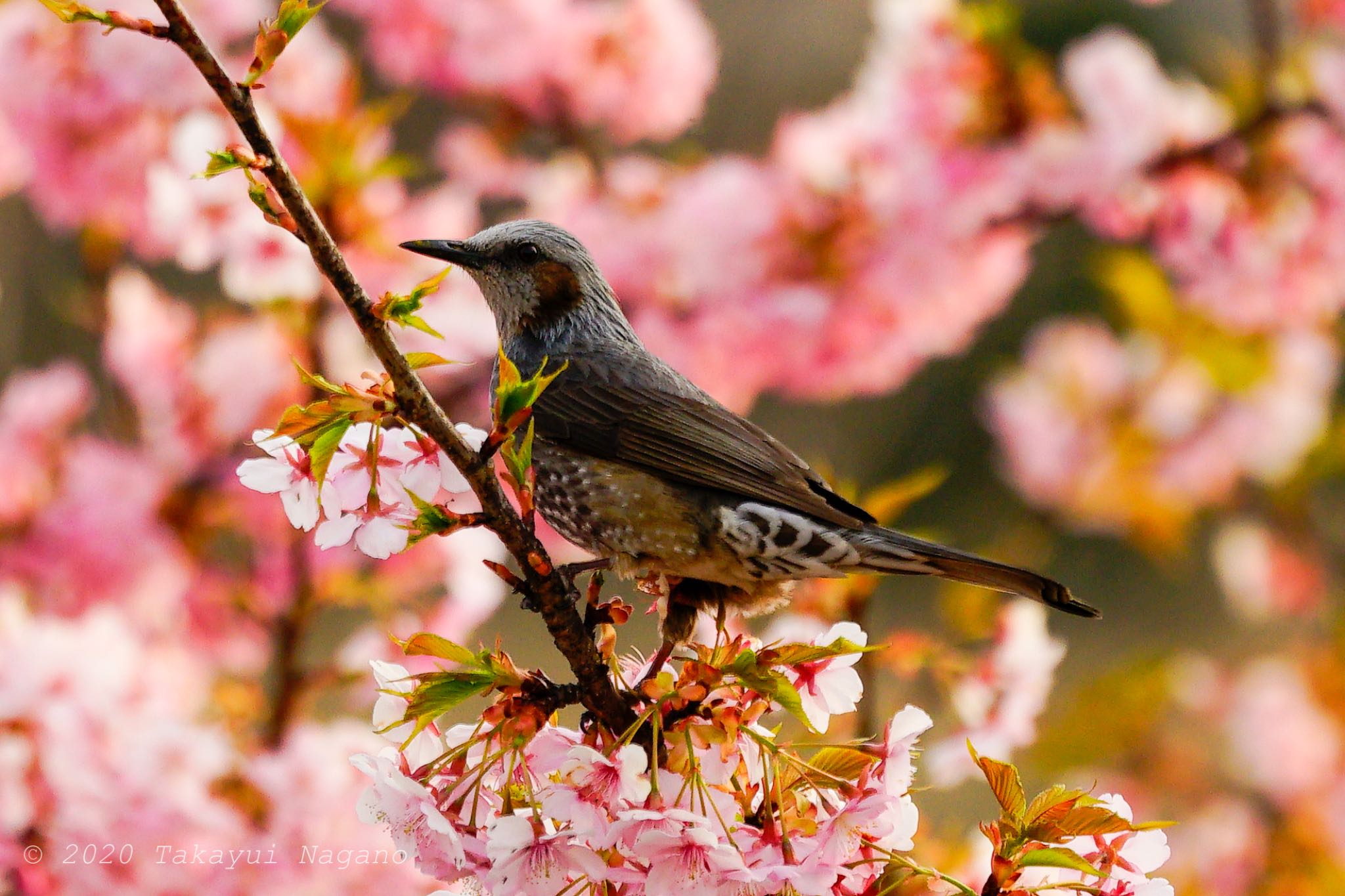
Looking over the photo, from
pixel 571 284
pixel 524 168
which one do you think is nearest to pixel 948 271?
pixel 524 168

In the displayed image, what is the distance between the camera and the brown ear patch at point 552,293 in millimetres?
1992

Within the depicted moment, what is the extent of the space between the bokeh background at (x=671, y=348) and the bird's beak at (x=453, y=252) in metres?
0.64

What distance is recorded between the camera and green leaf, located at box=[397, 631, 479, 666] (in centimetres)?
118

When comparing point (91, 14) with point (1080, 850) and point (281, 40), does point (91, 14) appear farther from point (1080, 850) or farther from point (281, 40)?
point (1080, 850)

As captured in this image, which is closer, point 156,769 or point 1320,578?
point 156,769

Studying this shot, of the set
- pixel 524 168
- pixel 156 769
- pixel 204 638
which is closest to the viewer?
pixel 156 769

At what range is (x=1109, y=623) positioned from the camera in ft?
23.4

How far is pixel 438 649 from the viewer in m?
1.19

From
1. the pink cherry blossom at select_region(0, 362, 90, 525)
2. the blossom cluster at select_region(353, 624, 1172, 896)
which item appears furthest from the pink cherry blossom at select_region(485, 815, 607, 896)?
the pink cherry blossom at select_region(0, 362, 90, 525)

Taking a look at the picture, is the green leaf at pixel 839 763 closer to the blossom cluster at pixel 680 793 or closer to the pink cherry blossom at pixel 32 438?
the blossom cluster at pixel 680 793

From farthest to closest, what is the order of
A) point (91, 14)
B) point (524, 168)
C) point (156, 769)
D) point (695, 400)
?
point (524, 168) < point (156, 769) < point (695, 400) < point (91, 14)

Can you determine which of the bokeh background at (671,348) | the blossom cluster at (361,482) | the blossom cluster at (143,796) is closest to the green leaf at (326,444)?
the blossom cluster at (361,482)

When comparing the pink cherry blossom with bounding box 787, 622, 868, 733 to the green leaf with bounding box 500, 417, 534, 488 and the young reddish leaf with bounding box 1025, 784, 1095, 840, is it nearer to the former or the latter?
the young reddish leaf with bounding box 1025, 784, 1095, 840

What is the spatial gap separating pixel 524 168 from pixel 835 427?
306 cm
